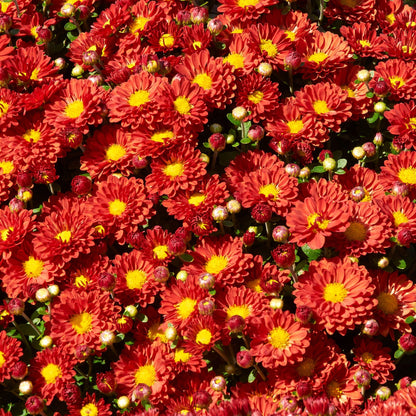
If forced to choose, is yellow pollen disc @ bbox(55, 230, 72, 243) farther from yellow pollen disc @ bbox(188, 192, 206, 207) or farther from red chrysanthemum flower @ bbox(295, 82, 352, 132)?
red chrysanthemum flower @ bbox(295, 82, 352, 132)

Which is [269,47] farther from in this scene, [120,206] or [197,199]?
[120,206]

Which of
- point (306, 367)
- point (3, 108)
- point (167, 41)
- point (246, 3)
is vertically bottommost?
point (306, 367)

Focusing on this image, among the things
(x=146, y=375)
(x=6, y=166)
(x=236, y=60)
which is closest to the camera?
(x=146, y=375)

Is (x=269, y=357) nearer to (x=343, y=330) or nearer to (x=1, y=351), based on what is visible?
(x=343, y=330)

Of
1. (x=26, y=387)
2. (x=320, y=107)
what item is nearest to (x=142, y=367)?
Result: (x=26, y=387)

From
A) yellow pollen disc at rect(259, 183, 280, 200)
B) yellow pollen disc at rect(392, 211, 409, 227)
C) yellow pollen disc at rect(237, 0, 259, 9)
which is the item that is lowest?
yellow pollen disc at rect(392, 211, 409, 227)

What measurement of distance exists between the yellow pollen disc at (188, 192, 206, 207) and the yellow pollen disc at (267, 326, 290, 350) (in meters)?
0.63

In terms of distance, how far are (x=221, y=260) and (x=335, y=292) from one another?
1.58ft

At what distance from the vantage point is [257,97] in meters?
2.82

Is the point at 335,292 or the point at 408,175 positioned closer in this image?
the point at 335,292

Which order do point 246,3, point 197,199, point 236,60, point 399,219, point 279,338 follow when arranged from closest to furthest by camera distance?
point 279,338 → point 399,219 → point 197,199 → point 236,60 → point 246,3

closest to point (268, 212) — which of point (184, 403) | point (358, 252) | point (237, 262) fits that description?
point (237, 262)

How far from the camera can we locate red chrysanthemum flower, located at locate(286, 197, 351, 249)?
2.37m

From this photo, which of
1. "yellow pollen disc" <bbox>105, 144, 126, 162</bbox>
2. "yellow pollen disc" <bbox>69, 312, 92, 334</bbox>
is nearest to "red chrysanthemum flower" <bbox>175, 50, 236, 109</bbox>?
"yellow pollen disc" <bbox>105, 144, 126, 162</bbox>
